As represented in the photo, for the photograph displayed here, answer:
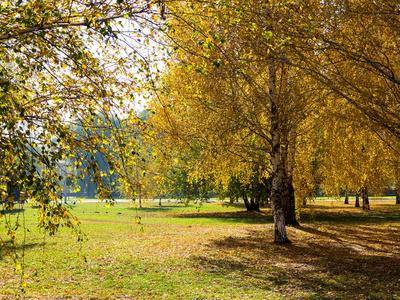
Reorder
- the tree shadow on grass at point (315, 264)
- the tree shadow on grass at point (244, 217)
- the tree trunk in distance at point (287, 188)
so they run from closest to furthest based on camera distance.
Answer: the tree shadow on grass at point (315, 264) → the tree trunk in distance at point (287, 188) → the tree shadow on grass at point (244, 217)

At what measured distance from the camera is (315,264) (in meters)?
10.5

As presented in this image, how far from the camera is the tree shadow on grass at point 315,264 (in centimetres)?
801

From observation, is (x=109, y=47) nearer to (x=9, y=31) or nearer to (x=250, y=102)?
A: (x=9, y=31)

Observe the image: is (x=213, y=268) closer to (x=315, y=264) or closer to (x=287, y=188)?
(x=315, y=264)

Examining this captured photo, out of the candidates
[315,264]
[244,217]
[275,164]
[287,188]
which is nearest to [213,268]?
[315,264]

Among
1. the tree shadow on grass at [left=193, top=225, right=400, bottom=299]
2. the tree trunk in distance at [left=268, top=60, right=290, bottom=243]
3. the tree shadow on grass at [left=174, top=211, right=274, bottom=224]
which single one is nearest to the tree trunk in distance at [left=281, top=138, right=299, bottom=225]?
the tree trunk in distance at [left=268, top=60, right=290, bottom=243]

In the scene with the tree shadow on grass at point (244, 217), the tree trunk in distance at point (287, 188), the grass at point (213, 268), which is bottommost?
the tree shadow on grass at point (244, 217)

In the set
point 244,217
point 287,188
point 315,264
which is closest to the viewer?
point 315,264

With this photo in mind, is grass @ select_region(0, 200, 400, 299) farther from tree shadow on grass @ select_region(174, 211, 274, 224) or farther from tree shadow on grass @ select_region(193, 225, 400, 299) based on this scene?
tree shadow on grass @ select_region(174, 211, 274, 224)

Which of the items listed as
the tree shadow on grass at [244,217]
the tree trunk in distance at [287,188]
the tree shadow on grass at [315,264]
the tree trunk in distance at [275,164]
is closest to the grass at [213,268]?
the tree shadow on grass at [315,264]

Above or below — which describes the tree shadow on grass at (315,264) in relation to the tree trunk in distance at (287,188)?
below

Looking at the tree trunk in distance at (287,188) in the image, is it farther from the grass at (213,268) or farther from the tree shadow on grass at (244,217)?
the tree shadow on grass at (244,217)

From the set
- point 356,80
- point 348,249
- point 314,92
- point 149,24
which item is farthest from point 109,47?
point 348,249

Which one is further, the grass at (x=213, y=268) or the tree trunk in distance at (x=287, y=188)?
the tree trunk in distance at (x=287, y=188)
